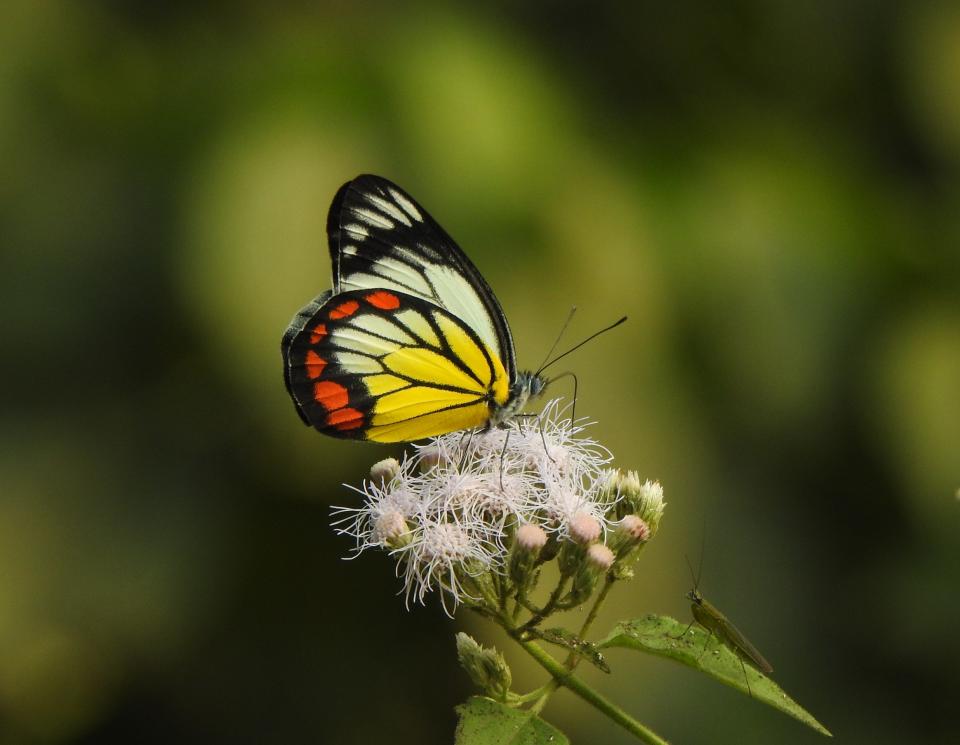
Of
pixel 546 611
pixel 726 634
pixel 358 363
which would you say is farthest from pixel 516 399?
pixel 726 634

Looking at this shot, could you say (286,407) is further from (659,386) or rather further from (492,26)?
A: (492,26)

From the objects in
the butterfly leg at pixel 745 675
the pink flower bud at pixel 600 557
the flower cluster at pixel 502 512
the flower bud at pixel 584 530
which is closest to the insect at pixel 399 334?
the flower cluster at pixel 502 512

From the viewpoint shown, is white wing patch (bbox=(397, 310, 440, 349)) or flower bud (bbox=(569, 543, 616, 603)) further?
white wing patch (bbox=(397, 310, 440, 349))

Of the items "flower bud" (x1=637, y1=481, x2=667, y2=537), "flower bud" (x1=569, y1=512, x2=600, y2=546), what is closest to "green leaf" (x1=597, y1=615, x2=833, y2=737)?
"flower bud" (x1=569, y1=512, x2=600, y2=546)

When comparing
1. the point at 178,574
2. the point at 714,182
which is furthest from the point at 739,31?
the point at 178,574

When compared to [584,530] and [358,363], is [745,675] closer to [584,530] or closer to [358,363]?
[584,530]

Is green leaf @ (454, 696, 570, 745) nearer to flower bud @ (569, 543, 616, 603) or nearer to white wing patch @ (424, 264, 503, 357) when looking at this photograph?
flower bud @ (569, 543, 616, 603)
